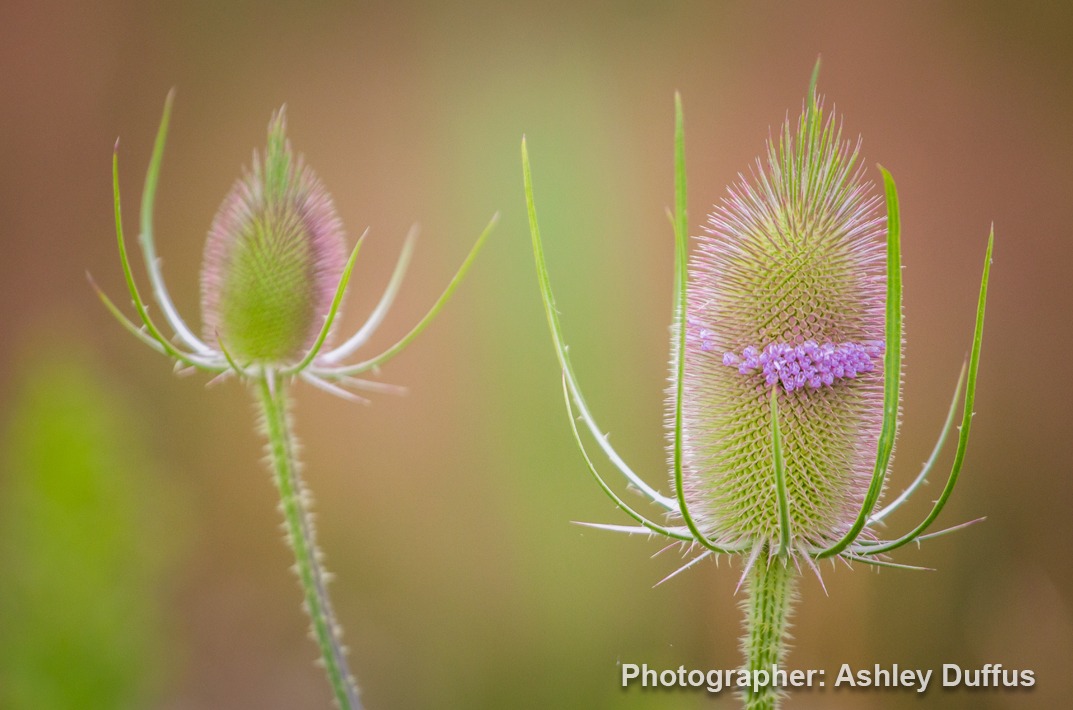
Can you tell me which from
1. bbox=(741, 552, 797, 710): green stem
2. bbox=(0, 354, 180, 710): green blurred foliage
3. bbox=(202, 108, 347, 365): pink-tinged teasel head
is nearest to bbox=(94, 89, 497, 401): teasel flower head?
bbox=(202, 108, 347, 365): pink-tinged teasel head

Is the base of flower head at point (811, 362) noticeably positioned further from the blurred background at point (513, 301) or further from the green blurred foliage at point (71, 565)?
the blurred background at point (513, 301)

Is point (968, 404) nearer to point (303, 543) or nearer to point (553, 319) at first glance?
point (553, 319)

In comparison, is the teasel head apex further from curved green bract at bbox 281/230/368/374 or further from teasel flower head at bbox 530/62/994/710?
curved green bract at bbox 281/230/368/374

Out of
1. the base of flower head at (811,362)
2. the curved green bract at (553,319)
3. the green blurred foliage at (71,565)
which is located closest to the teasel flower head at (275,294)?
the curved green bract at (553,319)

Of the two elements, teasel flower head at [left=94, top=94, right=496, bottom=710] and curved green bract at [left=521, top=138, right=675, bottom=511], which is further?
teasel flower head at [left=94, top=94, right=496, bottom=710]

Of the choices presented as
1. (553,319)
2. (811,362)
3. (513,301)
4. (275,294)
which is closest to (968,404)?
(811,362)

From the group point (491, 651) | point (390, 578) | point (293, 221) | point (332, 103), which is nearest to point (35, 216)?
point (332, 103)
